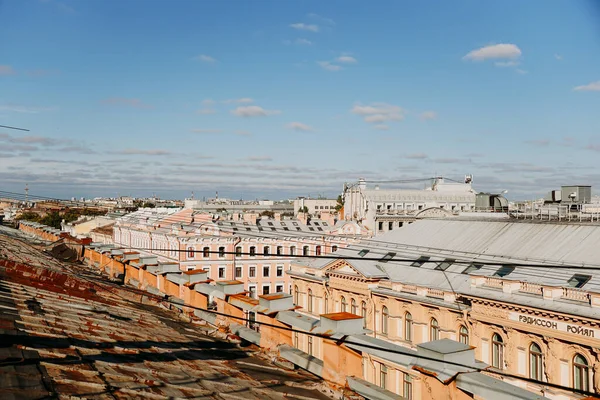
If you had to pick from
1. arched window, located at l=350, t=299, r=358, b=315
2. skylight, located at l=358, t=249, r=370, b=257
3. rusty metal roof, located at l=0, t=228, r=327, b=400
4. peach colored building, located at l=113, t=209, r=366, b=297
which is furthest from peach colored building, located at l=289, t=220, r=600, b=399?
peach colored building, located at l=113, t=209, r=366, b=297

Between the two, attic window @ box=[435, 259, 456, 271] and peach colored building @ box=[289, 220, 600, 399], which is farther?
attic window @ box=[435, 259, 456, 271]

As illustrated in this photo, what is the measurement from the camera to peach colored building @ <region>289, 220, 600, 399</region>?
2258 centimetres

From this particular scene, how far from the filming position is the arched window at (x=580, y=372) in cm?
2186

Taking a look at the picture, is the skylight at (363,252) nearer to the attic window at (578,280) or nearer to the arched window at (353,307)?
the arched window at (353,307)

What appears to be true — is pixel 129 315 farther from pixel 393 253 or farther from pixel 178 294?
pixel 393 253

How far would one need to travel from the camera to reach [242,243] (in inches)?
2224

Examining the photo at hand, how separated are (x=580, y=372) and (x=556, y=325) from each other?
6.50ft

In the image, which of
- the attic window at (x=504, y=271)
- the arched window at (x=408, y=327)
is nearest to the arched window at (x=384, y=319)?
the arched window at (x=408, y=327)

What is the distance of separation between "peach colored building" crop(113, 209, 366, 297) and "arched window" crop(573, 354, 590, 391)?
31055 mm

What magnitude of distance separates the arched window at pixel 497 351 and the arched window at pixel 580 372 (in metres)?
3.72

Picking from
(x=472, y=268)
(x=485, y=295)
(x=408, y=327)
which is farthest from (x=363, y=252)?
(x=485, y=295)

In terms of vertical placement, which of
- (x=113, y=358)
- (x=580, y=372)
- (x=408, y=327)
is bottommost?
(x=408, y=327)

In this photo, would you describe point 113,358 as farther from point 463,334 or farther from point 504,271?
point 504,271

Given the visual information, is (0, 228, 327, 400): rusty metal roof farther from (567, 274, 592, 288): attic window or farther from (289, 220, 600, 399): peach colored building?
(567, 274, 592, 288): attic window
